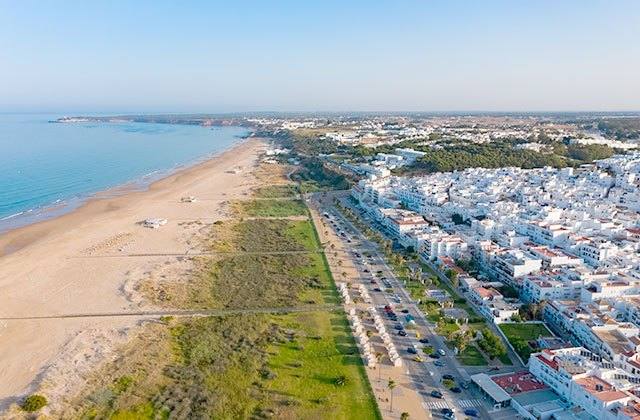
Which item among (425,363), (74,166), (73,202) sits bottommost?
(425,363)

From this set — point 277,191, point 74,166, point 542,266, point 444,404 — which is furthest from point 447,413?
point 74,166

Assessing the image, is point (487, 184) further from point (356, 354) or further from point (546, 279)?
point (356, 354)

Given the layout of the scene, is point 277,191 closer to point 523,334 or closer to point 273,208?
point 273,208

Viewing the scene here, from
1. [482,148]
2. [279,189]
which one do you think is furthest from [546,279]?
[482,148]

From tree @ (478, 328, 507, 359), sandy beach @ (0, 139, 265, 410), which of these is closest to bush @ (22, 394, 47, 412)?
sandy beach @ (0, 139, 265, 410)

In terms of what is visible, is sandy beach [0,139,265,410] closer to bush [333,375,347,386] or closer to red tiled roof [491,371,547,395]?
bush [333,375,347,386]
